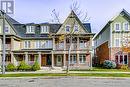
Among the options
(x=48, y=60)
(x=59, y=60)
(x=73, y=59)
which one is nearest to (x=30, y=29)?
(x=48, y=60)

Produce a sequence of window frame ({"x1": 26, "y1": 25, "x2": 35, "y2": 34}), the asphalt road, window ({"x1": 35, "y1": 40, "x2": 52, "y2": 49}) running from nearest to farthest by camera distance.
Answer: the asphalt road
window ({"x1": 35, "y1": 40, "x2": 52, "y2": 49})
window frame ({"x1": 26, "y1": 25, "x2": 35, "y2": 34})

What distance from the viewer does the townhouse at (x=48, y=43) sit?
5450 cm

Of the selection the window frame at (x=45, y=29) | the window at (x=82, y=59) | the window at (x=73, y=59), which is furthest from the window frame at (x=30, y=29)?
the window at (x=82, y=59)

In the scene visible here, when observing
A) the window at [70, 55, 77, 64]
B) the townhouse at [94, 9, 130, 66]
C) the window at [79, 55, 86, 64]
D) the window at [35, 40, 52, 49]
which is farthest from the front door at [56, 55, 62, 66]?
the townhouse at [94, 9, 130, 66]

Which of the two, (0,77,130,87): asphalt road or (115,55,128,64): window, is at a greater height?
(115,55,128,64): window

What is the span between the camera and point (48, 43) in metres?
59.6

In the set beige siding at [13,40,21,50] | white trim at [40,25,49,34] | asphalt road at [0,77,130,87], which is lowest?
asphalt road at [0,77,130,87]

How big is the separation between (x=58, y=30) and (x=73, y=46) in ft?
13.3

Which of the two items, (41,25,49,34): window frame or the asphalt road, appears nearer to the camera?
the asphalt road

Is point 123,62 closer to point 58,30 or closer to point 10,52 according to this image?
point 58,30

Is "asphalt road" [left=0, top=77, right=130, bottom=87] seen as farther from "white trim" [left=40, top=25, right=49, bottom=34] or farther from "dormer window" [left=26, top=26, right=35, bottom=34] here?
"dormer window" [left=26, top=26, right=35, bottom=34]

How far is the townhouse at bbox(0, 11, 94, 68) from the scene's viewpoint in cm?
5450

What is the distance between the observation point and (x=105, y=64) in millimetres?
51312

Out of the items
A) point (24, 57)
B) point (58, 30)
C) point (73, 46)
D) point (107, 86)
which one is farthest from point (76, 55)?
point (107, 86)
